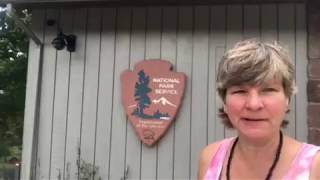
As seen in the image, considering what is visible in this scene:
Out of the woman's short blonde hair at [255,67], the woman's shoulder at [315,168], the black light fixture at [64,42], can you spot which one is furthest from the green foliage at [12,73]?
the woman's shoulder at [315,168]

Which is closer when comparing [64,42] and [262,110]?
[262,110]

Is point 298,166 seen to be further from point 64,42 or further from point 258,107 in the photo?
point 64,42

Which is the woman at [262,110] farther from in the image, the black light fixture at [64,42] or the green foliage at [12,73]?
the green foliage at [12,73]

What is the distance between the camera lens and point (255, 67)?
1.31 meters

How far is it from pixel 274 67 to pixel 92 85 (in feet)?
10.6

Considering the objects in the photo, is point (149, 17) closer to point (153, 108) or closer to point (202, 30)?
point (202, 30)

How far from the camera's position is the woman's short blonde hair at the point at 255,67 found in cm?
131

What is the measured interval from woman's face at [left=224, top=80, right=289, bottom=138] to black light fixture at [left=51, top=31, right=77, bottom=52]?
10.7 feet

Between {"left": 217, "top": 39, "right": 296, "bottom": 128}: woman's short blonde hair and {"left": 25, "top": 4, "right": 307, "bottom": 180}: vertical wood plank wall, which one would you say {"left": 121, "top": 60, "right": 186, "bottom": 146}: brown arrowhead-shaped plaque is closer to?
{"left": 25, "top": 4, "right": 307, "bottom": 180}: vertical wood plank wall

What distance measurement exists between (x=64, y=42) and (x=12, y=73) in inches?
201

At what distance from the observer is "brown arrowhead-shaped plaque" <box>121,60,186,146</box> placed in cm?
419

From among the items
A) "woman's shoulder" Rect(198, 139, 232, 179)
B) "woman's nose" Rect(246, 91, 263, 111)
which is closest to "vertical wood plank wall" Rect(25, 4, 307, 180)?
"woman's shoulder" Rect(198, 139, 232, 179)

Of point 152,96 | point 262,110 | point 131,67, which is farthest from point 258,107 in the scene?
point 131,67

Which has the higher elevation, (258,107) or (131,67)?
(131,67)
